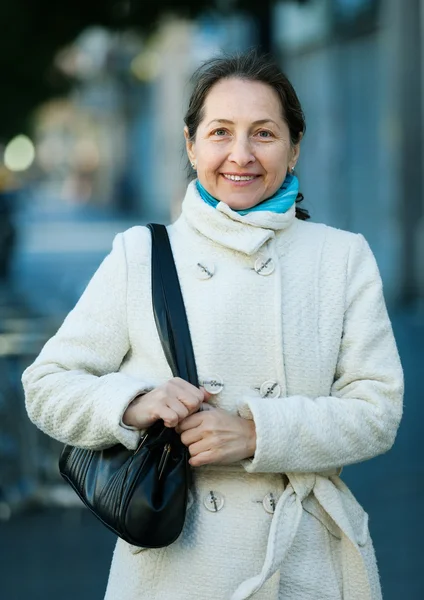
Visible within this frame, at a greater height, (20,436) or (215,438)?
(215,438)

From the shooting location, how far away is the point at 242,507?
2381 millimetres

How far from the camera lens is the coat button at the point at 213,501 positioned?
2.37 metres

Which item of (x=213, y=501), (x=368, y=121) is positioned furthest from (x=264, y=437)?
(x=368, y=121)

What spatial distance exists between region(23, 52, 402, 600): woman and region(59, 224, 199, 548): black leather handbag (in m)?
0.03

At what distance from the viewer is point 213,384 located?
237 cm

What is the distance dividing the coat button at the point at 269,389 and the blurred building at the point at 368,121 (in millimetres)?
10480

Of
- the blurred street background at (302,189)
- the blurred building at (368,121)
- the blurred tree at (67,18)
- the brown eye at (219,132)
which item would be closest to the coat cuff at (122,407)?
the brown eye at (219,132)

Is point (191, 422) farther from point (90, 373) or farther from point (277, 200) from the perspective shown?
point (277, 200)

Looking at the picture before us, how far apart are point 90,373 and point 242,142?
60cm

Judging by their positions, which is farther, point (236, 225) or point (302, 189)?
point (302, 189)

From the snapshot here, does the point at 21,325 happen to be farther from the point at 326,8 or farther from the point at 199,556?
the point at 326,8

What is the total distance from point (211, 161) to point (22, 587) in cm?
318

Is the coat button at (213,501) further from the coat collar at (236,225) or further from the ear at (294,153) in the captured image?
the ear at (294,153)

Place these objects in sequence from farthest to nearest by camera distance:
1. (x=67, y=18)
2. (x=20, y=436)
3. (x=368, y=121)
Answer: (x=368, y=121) → (x=67, y=18) → (x=20, y=436)
